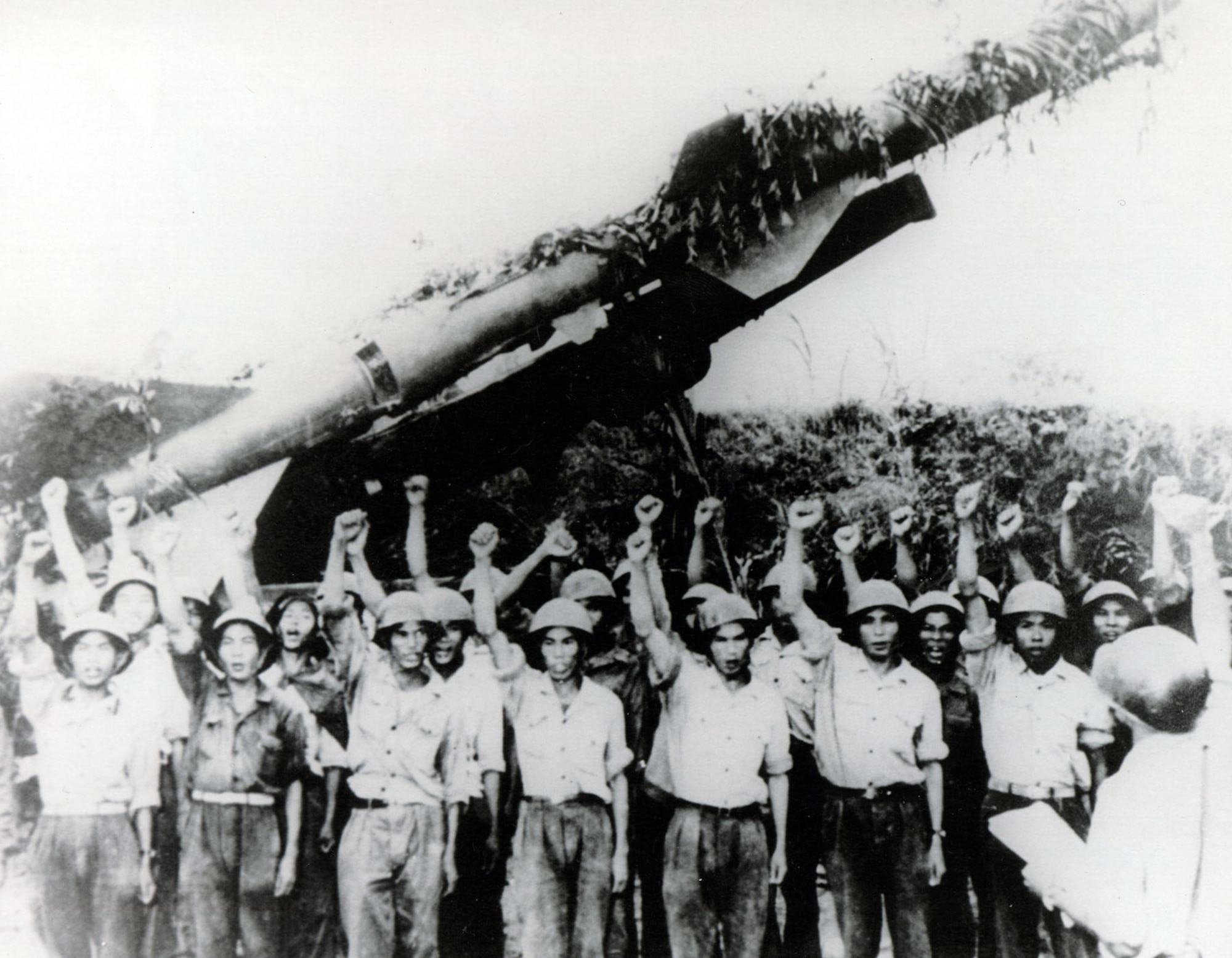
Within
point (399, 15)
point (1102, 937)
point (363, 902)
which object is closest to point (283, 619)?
point (363, 902)

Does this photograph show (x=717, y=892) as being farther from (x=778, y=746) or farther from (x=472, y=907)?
(x=472, y=907)

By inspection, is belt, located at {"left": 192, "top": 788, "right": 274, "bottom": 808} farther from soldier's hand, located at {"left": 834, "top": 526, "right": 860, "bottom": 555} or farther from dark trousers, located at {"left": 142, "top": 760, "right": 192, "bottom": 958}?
soldier's hand, located at {"left": 834, "top": 526, "right": 860, "bottom": 555}

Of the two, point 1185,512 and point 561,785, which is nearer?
point 561,785

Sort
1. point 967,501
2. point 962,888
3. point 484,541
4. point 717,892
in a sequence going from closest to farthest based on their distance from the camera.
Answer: point 717,892
point 962,888
point 484,541
point 967,501

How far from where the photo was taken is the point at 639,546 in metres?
3.52

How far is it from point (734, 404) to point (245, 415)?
189 centimetres

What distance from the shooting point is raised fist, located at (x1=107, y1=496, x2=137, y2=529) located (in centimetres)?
352

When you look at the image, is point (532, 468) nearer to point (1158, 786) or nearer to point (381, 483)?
point (381, 483)

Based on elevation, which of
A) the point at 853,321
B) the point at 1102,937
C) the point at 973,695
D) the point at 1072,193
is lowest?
the point at 1102,937

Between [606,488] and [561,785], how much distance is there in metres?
1.11

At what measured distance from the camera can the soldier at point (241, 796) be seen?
3.30 meters

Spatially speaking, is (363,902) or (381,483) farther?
(381,483)

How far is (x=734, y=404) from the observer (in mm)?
3605

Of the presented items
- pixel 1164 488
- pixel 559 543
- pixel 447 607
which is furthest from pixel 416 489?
pixel 1164 488
